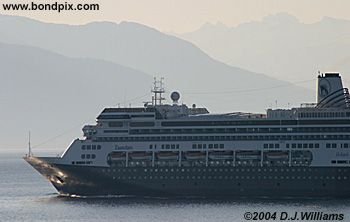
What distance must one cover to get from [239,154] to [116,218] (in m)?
13.8

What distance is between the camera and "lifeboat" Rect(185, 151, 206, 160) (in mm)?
95500

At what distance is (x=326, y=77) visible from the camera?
9888 centimetres

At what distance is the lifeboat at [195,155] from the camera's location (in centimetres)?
9550

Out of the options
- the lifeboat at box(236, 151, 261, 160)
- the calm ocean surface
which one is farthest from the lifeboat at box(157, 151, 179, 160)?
the lifeboat at box(236, 151, 261, 160)

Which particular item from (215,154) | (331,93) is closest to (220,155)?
(215,154)

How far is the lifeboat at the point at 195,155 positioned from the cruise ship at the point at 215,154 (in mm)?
74

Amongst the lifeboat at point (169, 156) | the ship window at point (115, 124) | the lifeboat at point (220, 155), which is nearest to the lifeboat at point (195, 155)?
the lifeboat at point (220, 155)

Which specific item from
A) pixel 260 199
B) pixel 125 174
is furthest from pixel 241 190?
pixel 125 174

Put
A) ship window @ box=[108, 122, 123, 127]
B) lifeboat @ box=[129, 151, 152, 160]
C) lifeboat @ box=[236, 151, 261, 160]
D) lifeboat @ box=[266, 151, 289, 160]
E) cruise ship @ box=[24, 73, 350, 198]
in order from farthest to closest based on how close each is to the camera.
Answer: ship window @ box=[108, 122, 123, 127] → lifeboat @ box=[129, 151, 152, 160] → lifeboat @ box=[236, 151, 261, 160] → lifeboat @ box=[266, 151, 289, 160] → cruise ship @ box=[24, 73, 350, 198]

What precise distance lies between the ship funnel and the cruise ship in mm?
76

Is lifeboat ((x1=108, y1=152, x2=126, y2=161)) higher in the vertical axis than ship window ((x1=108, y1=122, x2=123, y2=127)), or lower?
lower

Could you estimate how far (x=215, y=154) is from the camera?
313ft

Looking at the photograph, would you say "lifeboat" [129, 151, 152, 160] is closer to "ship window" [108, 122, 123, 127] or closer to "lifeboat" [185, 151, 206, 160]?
"ship window" [108, 122, 123, 127]

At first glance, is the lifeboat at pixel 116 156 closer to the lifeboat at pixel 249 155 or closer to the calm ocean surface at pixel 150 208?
the calm ocean surface at pixel 150 208
